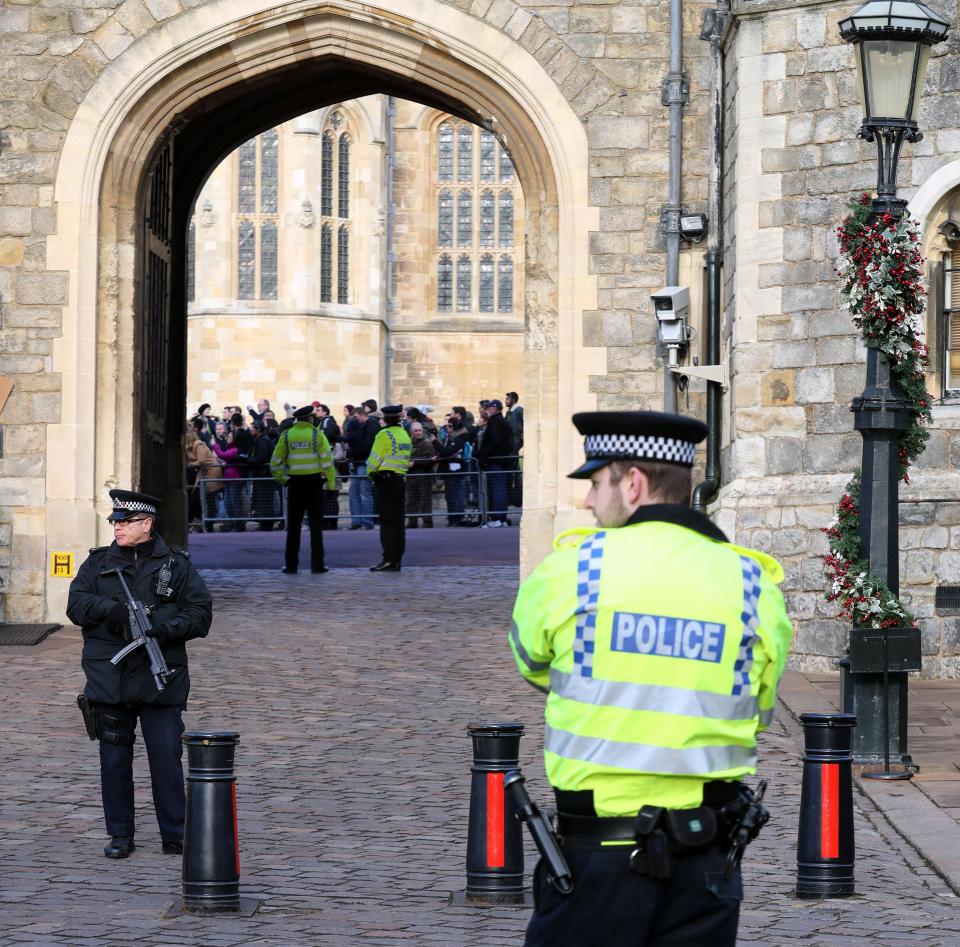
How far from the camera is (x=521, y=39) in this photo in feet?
53.3

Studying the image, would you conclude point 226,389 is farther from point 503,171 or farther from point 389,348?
point 503,171

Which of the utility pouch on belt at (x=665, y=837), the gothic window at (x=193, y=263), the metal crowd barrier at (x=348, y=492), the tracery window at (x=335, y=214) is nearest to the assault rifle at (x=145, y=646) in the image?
the utility pouch on belt at (x=665, y=837)

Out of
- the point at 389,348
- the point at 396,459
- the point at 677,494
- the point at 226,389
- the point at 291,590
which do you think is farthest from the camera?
the point at 389,348

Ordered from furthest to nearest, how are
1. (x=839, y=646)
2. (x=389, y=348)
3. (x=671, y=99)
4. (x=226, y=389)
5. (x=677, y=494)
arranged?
(x=389, y=348) → (x=226, y=389) → (x=671, y=99) → (x=839, y=646) → (x=677, y=494)

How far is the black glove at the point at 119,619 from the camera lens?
26.9 ft

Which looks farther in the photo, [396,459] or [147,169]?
[396,459]

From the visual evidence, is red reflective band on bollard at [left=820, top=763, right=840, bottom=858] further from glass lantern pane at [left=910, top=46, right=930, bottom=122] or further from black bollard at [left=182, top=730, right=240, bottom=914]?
glass lantern pane at [left=910, top=46, right=930, bottom=122]

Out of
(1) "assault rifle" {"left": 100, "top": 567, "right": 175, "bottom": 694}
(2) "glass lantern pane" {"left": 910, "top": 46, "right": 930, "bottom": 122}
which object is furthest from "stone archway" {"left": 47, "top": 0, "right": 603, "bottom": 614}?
(1) "assault rifle" {"left": 100, "top": 567, "right": 175, "bottom": 694}

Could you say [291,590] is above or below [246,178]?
below

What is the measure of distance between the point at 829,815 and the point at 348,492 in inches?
803

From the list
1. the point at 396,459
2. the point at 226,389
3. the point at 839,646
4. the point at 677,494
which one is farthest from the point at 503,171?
the point at 677,494

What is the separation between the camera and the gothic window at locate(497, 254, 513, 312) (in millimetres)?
47906

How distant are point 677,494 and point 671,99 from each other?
1219cm

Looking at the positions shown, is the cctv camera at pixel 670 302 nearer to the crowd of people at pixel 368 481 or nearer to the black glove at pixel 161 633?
the black glove at pixel 161 633
